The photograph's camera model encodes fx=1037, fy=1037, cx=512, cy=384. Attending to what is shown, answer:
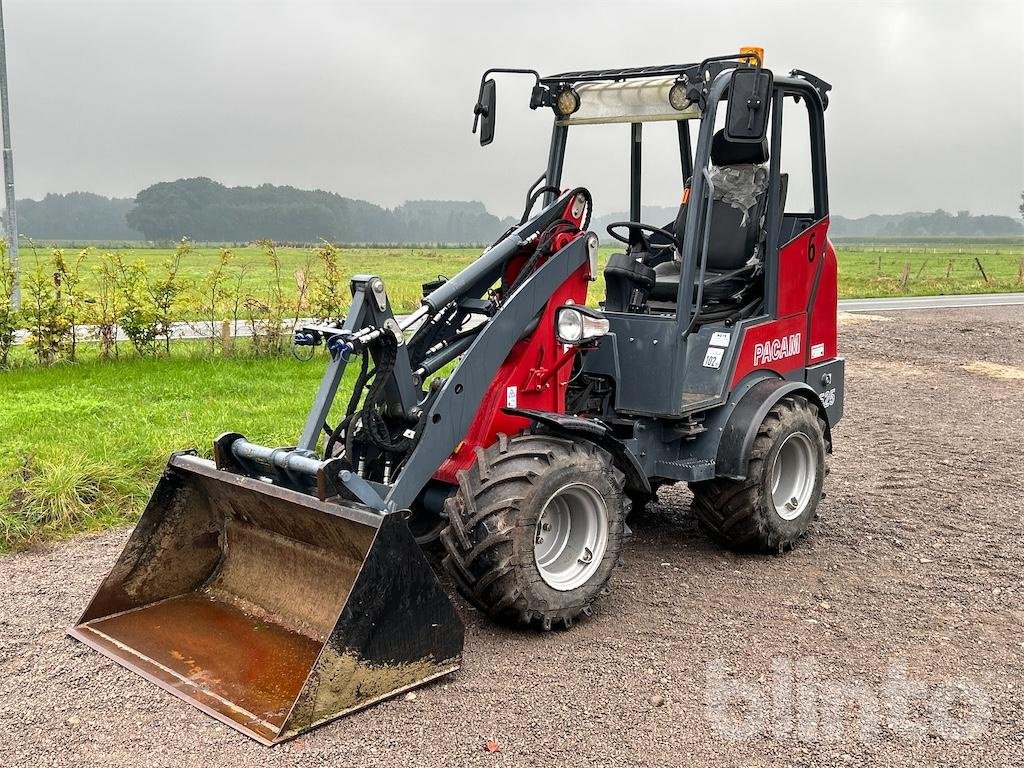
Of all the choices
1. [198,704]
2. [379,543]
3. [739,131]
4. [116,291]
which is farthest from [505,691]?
[116,291]

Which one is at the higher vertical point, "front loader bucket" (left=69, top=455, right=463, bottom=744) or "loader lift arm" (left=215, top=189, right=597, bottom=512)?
"loader lift arm" (left=215, top=189, right=597, bottom=512)

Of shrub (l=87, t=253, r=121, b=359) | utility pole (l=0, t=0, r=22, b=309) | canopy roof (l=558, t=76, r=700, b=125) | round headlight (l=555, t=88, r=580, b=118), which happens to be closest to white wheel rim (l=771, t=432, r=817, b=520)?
canopy roof (l=558, t=76, r=700, b=125)

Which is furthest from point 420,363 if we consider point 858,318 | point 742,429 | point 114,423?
point 858,318

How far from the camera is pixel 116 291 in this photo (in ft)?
40.7

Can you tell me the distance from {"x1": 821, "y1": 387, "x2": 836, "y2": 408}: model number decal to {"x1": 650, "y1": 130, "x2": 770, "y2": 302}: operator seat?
117 centimetres

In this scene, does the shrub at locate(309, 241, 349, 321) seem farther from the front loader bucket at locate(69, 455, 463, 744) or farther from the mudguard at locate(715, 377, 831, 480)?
the front loader bucket at locate(69, 455, 463, 744)

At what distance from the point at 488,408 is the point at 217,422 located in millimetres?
4520

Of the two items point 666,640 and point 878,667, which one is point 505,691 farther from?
point 878,667

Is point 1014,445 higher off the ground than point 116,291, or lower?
lower

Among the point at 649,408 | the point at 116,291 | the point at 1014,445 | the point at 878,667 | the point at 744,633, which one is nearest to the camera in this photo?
the point at 878,667

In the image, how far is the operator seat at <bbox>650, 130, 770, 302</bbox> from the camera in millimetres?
6453

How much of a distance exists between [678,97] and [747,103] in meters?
0.53

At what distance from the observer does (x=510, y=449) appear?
4.99 meters

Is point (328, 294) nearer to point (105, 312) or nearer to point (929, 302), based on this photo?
point (105, 312)
